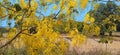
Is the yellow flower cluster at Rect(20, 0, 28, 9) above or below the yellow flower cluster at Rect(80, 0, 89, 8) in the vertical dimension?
above

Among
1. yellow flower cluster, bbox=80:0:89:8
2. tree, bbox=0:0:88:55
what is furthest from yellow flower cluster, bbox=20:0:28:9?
yellow flower cluster, bbox=80:0:89:8

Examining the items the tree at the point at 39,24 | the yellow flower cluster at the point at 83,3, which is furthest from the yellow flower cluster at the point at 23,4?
the yellow flower cluster at the point at 83,3

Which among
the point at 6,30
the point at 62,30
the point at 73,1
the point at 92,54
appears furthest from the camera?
the point at 92,54

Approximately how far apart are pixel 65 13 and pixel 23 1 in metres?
0.55

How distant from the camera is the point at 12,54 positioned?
28.0 feet

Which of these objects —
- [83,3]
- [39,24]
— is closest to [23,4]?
[39,24]

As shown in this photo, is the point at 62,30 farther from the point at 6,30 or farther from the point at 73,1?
the point at 6,30

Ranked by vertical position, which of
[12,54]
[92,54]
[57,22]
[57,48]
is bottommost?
[92,54]

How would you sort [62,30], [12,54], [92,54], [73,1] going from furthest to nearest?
[92,54] < [12,54] < [62,30] < [73,1]

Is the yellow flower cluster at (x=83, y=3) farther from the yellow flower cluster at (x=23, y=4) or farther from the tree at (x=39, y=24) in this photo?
the yellow flower cluster at (x=23, y=4)

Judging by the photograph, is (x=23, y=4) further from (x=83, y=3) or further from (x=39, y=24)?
(x=83, y=3)

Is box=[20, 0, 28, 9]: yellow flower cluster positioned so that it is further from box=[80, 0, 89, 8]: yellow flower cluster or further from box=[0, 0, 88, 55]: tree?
box=[80, 0, 89, 8]: yellow flower cluster

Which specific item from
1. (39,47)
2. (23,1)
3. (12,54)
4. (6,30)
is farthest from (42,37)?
(12,54)

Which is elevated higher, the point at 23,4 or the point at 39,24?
the point at 23,4
